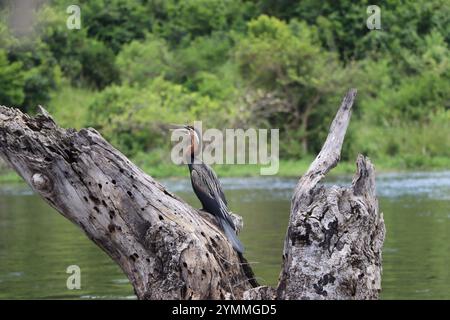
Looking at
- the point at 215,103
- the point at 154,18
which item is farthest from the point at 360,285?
the point at 154,18

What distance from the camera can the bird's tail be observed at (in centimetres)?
880

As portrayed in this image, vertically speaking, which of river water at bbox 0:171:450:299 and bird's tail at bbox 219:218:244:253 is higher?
bird's tail at bbox 219:218:244:253

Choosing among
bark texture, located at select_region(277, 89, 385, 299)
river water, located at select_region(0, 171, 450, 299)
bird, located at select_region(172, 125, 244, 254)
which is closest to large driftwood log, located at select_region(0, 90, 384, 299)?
bark texture, located at select_region(277, 89, 385, 299)

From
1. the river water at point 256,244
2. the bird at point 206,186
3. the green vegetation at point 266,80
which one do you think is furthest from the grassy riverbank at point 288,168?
the bird at point 206,186

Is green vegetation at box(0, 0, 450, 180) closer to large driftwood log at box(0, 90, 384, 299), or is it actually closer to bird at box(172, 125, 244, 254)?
bird at box(172, 125, 244, 254)

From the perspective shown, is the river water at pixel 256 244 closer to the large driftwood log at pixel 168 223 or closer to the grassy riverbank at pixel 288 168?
the large driftwood log at pixel 168 223

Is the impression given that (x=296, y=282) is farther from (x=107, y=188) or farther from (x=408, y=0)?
(x=408, y=0)

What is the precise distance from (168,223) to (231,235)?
0.66 metres

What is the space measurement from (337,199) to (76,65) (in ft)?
93.4

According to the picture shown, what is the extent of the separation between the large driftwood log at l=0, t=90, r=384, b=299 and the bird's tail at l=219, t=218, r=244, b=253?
0.15 metres

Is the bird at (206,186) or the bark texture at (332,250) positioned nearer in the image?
the bark texture at (332,250)

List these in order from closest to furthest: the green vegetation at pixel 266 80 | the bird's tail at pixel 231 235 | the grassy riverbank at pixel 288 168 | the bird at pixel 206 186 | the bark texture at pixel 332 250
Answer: the bark texture at pixel 332 250 < the bird's tail at pixel 231 235 < the bird at pixel 206 186 < the grassy riverbank at pixel 288 168 < the green vegetation at pixel 266 80

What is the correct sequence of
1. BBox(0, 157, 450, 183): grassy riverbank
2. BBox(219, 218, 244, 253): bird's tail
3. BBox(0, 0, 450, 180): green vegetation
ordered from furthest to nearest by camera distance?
BBox(0, 0, 450, 180): green vegetation, BBox(0, 157, 450, 183): grassy riverbank, BBox(219, 218, 244, 253): bird's tail

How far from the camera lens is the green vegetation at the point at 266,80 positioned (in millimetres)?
31125
